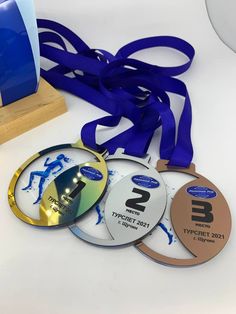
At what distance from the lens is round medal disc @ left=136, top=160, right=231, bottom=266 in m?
0.68

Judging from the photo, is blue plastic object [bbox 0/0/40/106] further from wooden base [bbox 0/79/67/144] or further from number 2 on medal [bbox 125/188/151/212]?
number 2 on medal [bbox 125/188/151/212]

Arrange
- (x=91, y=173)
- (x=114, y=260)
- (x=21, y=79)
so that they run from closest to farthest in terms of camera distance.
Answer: (x=114, y=260), (x=91, y=173), (x=21, y=79)

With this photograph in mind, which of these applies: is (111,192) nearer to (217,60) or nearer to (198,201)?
(198,201)

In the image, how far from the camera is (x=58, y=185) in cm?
78

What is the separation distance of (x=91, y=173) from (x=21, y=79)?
0.82ft

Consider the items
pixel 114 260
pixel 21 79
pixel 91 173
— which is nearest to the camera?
pixel 114 260

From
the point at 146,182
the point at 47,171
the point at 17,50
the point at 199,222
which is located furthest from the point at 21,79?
the point at 199,222

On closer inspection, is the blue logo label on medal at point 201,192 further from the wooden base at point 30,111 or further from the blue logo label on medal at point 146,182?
the wooden base at point 30,111

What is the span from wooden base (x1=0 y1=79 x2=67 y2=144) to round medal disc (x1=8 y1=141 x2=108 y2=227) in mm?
87

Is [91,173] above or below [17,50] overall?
below

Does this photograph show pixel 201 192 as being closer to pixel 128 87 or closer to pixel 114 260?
pixel 114 260

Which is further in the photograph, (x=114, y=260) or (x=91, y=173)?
(x=91, y=173)

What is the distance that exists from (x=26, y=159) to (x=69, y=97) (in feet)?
0.65

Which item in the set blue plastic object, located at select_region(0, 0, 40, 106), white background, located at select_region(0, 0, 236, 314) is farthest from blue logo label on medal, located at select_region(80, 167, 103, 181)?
blue plastic object, located at select_region(0, 0, 40, 106)
